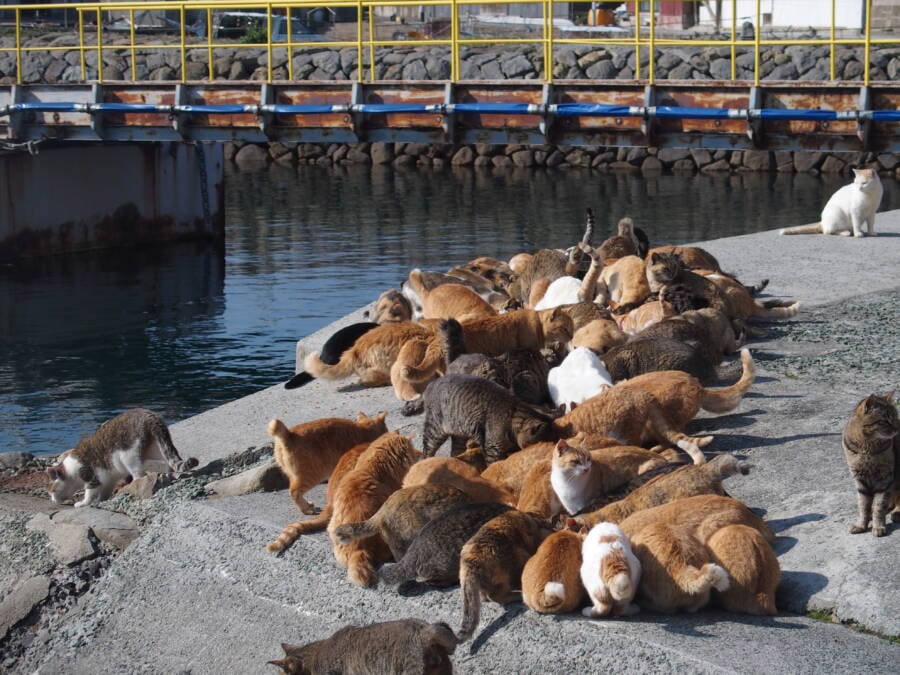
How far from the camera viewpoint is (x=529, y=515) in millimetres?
5859

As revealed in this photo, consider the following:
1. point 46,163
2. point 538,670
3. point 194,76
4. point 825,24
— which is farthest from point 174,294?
point 825,24

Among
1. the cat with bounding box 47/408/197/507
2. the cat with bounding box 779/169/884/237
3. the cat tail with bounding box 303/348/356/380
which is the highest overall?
the cat with bounding box 779/169/884/237

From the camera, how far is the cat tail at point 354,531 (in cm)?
595

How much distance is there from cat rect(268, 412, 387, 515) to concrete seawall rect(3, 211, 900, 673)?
0.44 ft

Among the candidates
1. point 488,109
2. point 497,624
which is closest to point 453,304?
point 497,624

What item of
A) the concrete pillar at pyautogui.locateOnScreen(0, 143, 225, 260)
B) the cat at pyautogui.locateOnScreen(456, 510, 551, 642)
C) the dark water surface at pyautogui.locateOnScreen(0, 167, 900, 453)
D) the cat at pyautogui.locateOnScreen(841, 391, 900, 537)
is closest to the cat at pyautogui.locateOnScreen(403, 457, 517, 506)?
the cat at pyautogui.locateOnScreen(456, 510, 551, 642)

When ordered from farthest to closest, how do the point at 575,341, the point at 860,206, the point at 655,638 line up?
the point at 860,206, the point at 575,341, the point at 655,638

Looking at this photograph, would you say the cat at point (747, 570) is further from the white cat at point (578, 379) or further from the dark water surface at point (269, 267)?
the dark water surface at point (269, 267)

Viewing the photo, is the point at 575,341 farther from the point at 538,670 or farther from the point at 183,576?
the point at 538,670

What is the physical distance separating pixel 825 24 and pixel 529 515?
127 ft

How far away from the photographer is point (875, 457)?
5.62 metres

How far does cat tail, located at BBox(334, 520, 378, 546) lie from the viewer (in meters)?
5.95

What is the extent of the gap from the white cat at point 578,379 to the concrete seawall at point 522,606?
0.67 m

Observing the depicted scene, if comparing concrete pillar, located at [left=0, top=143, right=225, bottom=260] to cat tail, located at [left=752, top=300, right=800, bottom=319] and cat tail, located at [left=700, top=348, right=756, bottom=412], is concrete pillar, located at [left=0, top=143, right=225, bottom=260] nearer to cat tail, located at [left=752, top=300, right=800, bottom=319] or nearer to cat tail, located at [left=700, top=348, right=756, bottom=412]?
cat tail, located at [left=752, top=300, right=800, bottom=319]
